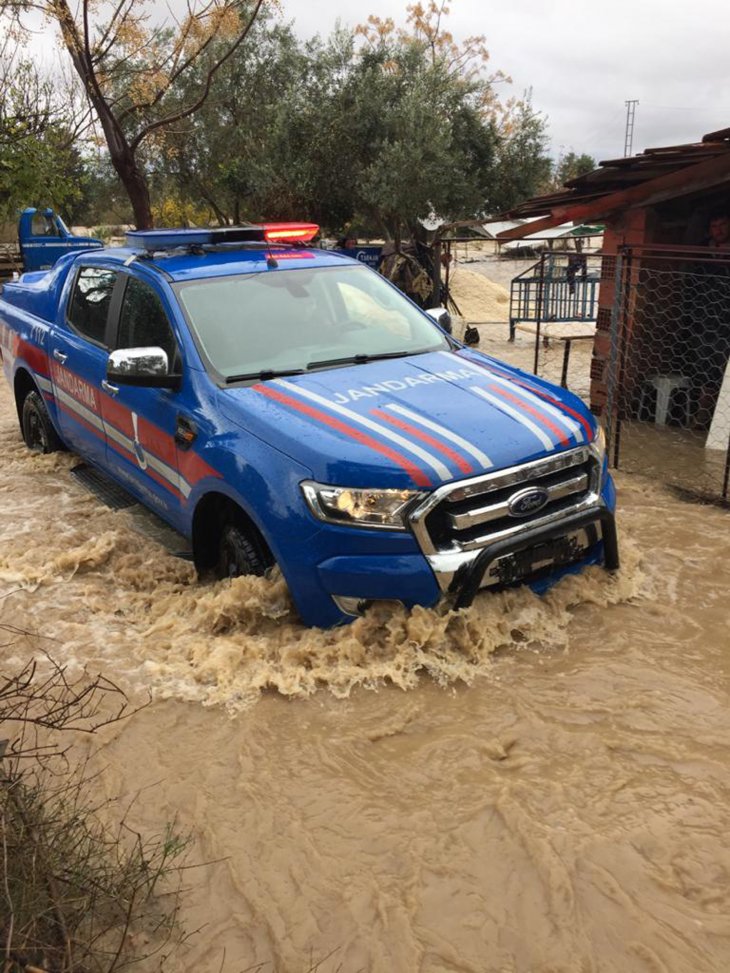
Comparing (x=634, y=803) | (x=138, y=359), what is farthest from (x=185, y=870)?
(x=138, y=359)

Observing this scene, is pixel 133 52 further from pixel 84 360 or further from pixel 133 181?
pixel 84 360

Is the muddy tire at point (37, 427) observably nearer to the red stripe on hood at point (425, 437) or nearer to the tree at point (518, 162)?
the red stripe on hood at point (425, 437)

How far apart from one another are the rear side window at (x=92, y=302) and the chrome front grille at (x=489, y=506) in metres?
2.82

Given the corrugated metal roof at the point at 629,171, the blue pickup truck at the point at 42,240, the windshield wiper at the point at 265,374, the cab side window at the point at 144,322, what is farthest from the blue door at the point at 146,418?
the blue pickup truck at the point at 42,240

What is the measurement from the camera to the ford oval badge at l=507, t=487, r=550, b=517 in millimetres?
3518

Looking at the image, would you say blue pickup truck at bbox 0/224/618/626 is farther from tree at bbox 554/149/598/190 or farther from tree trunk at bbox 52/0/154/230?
tree at bbox 554/149/598/190

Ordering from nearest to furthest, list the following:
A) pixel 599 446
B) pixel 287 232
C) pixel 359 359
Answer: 1. pixel 599 446
2. pixel 359 359
3. pixel 287 232

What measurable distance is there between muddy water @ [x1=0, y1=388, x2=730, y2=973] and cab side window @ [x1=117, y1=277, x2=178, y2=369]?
1.28m

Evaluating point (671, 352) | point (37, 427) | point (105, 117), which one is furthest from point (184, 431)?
point (105, 117)

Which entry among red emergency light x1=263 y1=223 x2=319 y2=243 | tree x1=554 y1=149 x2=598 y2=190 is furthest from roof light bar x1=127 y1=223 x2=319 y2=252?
tree x1=554 y1=149 x2=598 y2=190

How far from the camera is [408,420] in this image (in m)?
3.62

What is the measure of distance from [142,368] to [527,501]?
6.42 ft

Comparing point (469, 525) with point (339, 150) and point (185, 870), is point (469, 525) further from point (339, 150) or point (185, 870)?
point (339, 150)

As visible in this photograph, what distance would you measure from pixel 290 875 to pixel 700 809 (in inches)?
55.9
